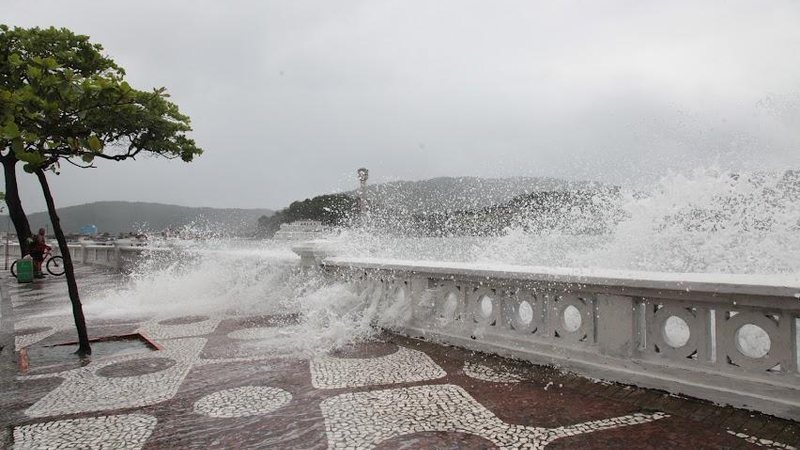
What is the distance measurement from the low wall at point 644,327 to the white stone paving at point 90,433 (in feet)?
10.1

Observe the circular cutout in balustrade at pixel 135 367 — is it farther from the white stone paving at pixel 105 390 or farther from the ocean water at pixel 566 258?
the ocean water at pixel 566 258

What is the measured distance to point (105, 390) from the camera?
4.16 meters

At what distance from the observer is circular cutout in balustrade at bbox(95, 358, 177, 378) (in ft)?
15.4

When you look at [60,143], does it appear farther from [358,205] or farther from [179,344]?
[358,205]

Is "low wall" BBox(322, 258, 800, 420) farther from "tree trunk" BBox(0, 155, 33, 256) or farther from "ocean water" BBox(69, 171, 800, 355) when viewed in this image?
"tree trunk" BBox(0, 155, 33, 256)

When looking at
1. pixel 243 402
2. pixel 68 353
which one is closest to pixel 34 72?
pixel 243 402

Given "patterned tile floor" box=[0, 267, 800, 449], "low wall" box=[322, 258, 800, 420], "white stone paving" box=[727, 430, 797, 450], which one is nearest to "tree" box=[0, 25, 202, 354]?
"patterned tile floor" box=[0, 267, 800, 449]

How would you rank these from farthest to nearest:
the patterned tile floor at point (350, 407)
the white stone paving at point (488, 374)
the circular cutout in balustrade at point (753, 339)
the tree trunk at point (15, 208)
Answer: the tree trunk at point (15, 208) → the white stone paving at point (488, 374) → the circular cutout in balustrade at point (753, 339) → the patterned tile floor at point (350, 407)

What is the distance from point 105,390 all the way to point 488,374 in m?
3.30

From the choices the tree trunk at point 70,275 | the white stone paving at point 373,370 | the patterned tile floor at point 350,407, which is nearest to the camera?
the patterned tile floor at point 350,407

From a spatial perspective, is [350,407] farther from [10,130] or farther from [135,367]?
[10,130]

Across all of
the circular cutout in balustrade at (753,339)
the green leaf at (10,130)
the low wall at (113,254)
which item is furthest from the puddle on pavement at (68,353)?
the low wall at (113,254)

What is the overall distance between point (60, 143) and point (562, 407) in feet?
18.2

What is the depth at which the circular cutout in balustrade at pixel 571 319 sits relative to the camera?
4.26 metres
